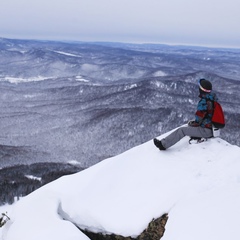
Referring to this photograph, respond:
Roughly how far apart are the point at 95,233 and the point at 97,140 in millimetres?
124670

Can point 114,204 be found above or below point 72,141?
above

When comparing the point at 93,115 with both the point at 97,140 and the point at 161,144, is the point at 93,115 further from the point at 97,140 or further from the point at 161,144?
the point at 161,144

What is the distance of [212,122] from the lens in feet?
40.2

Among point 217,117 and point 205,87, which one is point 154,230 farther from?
point 205,87

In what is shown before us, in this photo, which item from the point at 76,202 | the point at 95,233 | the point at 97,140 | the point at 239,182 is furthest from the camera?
the point at 97,140

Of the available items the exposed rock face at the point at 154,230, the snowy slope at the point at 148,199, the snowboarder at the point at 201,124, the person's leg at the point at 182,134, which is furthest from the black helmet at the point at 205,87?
the exposed rock face at the point at 154,230

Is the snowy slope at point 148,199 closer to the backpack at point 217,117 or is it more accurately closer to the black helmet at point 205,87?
the backpack at point 217,117

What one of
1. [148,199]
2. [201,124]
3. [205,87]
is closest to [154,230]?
[148,199]

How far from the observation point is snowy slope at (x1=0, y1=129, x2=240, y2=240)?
834 cm

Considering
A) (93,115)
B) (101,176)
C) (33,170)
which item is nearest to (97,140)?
(93,115)

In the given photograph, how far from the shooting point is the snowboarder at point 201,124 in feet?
40.1

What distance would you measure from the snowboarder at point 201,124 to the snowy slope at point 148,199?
0.42m

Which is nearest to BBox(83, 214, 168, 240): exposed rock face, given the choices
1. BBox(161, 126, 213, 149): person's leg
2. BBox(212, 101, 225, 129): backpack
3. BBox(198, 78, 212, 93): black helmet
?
BBox(161, 126, 213, 149): person's leg

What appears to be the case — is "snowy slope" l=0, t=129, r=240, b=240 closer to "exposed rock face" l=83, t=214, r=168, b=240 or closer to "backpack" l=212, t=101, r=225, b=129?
"exposed rock face" l=83, t=214, r=168, b=240
